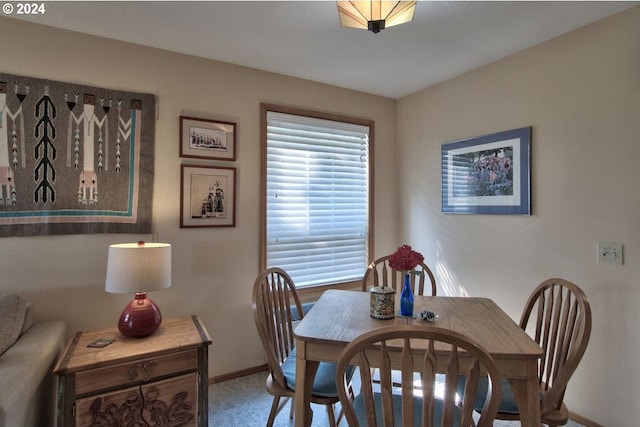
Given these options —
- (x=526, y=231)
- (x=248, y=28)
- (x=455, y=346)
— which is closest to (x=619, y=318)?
(x=526, y=231)

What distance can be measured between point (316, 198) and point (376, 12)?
65.3 inches

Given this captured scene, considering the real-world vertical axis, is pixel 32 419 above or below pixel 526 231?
below

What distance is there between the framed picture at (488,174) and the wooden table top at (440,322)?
3.05ft

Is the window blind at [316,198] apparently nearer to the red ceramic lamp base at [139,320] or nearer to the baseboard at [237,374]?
the baseboard at [237,374]

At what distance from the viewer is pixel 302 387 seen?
4.81 ft

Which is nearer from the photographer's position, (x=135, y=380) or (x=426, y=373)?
(x=426, y=373)

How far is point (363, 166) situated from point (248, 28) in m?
1.64

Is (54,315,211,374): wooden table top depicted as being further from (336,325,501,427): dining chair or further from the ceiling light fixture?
the ceiling light fixture

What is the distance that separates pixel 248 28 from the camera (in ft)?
6.94

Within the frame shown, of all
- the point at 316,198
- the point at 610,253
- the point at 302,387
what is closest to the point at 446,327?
the point at 302,387

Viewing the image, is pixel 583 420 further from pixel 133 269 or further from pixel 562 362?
pixel 133 269

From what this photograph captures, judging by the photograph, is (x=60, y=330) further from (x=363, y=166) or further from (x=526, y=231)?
(x=526, y=231)

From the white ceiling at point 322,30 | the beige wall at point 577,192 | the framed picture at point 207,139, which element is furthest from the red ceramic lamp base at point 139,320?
the beige wall at point 577,192

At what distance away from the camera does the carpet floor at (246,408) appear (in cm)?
212
